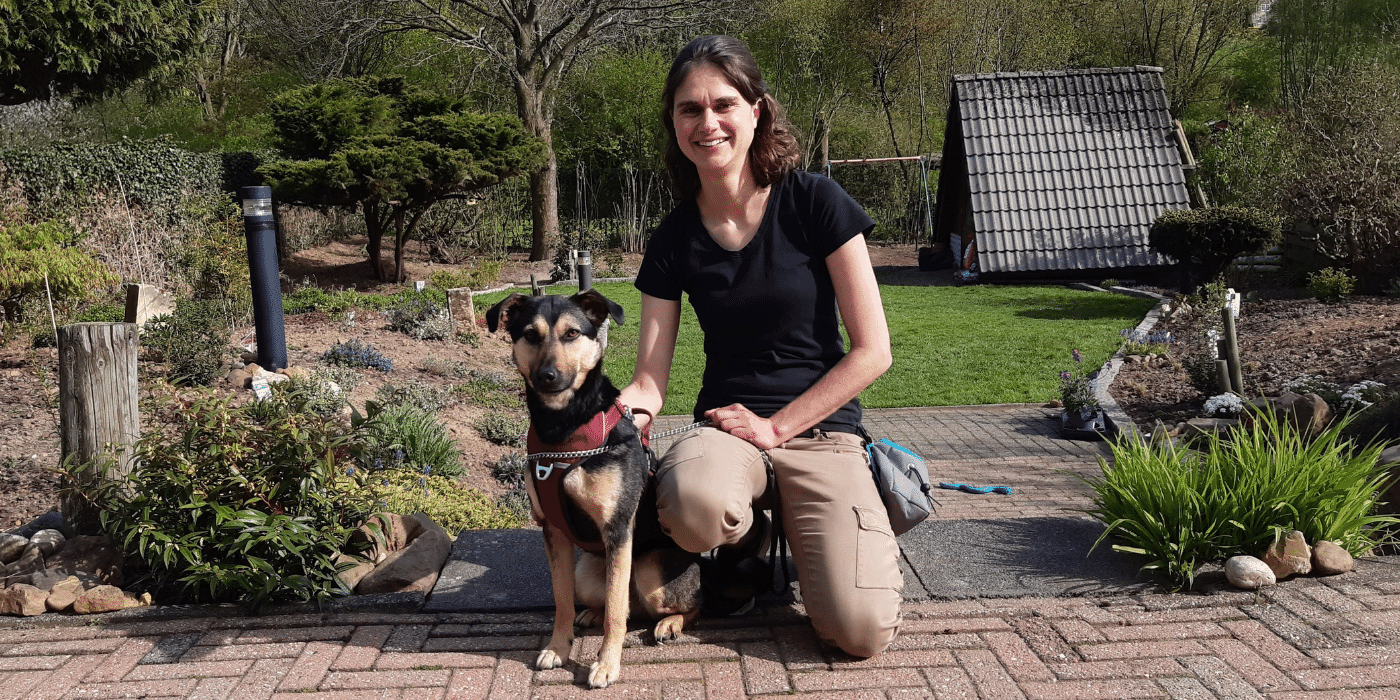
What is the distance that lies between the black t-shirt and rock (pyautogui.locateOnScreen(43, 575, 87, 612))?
2371 mm

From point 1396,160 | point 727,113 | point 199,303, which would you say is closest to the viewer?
point 727,113

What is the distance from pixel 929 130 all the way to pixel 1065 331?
57.5 feet

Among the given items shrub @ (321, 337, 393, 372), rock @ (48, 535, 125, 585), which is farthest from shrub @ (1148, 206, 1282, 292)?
rock @ (48, 535, 125, 585)

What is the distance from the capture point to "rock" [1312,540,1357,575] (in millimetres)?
3326

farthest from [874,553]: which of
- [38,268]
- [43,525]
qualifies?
[38,268]

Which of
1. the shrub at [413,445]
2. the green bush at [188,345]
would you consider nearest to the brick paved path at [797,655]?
the shrub at [413,445]

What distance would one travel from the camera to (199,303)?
25.5 ft

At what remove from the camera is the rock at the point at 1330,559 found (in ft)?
10.9

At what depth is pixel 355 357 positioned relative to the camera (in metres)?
7.74

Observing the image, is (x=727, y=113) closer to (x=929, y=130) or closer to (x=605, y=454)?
(x=605, y=454)

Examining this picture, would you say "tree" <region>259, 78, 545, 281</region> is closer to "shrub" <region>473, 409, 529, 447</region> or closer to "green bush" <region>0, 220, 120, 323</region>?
"green bush" <region>0, 220, 120, 323</region>

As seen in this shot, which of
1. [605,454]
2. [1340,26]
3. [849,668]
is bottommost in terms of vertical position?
[849,668]

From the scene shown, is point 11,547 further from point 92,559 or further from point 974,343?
point 974,343

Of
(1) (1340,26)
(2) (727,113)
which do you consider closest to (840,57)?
(1) (1340,26)
